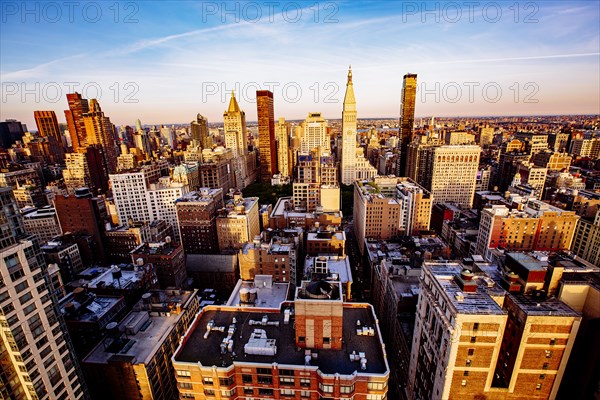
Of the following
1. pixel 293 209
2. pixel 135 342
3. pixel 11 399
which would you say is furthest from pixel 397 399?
pixel 293 209

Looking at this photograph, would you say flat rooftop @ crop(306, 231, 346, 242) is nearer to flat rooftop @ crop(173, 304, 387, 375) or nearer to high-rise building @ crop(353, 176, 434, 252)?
high-rise building @ crop(353, 176, 434, 252)

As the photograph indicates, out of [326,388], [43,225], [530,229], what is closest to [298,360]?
[326,388]

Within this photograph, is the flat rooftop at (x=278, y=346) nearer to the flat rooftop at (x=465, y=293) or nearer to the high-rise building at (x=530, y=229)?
the flat rooftop at (x=465, y=293)

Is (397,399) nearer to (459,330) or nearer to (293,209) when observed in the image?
(459,330)

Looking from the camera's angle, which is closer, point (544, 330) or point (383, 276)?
point (544, 330)

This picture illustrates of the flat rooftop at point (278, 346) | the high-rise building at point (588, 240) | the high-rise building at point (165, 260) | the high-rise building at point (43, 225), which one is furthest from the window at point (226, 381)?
the high-rise building at point (43, 225)
